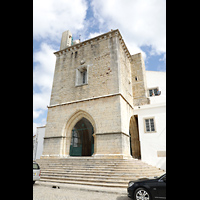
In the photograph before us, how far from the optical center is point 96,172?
8188mm

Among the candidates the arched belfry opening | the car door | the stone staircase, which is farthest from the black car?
the arched belfry opening

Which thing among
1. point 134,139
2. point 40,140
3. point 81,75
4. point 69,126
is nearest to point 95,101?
point 69,126

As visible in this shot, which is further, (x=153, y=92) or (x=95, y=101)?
(x=153, y=92)

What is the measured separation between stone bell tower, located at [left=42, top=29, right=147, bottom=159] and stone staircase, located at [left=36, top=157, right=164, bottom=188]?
97cm

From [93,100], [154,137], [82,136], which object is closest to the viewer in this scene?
[154,137]

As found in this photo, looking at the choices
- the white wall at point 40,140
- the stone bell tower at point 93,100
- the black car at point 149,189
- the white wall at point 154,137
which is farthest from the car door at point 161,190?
the white wall at point 40,140

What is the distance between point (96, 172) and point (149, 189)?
4328 millimetres

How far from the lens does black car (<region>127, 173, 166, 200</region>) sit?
13.7 feet

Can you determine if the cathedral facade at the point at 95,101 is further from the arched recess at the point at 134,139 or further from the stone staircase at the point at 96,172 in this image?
the stone staircase at the point at 96,172

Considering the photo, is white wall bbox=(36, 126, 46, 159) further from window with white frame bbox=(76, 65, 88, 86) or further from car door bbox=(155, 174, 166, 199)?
car door bbox=(155, 174, 166, 199)

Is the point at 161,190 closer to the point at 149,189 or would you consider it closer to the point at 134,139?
the point at 149,189
